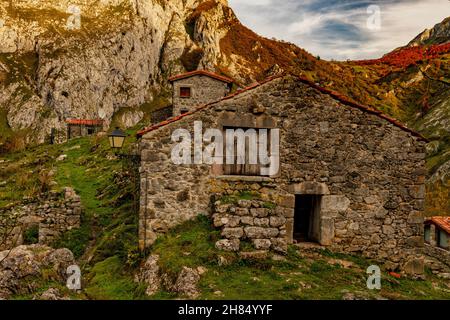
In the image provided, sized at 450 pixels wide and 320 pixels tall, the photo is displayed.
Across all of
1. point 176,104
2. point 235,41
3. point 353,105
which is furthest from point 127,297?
point 235,41

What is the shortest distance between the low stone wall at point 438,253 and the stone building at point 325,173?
7818 millimetres

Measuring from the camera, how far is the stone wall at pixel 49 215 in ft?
45.4

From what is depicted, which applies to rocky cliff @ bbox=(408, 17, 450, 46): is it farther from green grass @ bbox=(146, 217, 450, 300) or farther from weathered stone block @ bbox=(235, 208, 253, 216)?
weathered stone block @ bbox=(235, 208, 253, 216)

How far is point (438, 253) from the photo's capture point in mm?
17797

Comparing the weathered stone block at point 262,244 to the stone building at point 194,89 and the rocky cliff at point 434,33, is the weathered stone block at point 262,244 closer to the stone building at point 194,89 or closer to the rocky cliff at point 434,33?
the stone building at point 194,89

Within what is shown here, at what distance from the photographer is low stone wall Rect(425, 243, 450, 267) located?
1735 centimetres

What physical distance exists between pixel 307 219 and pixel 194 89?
16.7 meters

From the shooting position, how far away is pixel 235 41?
8844cm

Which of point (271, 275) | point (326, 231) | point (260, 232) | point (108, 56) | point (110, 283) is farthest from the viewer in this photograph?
point (108, 56)

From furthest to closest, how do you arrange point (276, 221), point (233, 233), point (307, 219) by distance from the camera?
point (307, 219), point (276, 221), point (233, 233)

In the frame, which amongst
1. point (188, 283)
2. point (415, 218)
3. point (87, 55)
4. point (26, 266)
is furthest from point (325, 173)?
point (87, 55)

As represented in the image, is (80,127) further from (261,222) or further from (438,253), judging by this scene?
(261,222)

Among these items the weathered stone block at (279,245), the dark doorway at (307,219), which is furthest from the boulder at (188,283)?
the dark doorway at (307,219)
